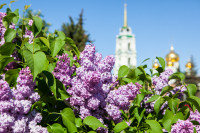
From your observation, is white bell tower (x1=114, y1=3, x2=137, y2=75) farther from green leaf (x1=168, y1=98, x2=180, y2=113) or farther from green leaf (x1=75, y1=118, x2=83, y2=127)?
→ green leaf (x1=75, y1=118, x2=83, y2=127)

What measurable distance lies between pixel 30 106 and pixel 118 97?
674 millimetres

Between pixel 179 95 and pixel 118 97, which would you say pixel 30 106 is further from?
pixel 179 95

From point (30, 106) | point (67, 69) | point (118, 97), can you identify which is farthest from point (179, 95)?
point (30, 106)

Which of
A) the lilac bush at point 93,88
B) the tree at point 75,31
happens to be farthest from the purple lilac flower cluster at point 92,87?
the tree at point 75,31

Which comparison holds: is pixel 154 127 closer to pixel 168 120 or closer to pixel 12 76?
pixel 168 120

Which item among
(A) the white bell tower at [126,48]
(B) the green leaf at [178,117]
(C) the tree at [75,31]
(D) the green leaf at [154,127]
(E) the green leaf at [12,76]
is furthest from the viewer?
(A) the white bell tower at [126,48]

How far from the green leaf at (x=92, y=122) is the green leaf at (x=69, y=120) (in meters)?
0.13

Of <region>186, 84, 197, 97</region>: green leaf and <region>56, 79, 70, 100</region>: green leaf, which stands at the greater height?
<region>186, 84, 197, 97</region>: green leaf

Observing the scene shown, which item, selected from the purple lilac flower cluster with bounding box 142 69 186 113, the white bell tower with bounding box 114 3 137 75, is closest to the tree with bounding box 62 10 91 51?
the purple lilac flower cluster with bounding box 142 69 186 113

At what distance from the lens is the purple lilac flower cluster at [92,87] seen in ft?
5.78

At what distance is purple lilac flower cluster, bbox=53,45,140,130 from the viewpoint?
Result: 1763mm

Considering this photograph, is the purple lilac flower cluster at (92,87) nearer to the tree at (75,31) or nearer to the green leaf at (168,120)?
the green leaf at (168,120)

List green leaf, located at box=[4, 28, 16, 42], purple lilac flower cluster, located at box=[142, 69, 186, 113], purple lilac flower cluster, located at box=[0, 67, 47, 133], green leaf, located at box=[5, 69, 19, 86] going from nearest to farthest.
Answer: purple lilac flower cluster, located at box=[0, 67, 47, 133] → green leaf, located at box=[5, 69, 19, 86] → green leaf, located at box=[4, 28, 16, 42] → purple lilac flower cluster, located at box=[142, 69, 186, 113]

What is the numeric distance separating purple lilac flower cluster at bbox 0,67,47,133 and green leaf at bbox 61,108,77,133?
0.56ft
